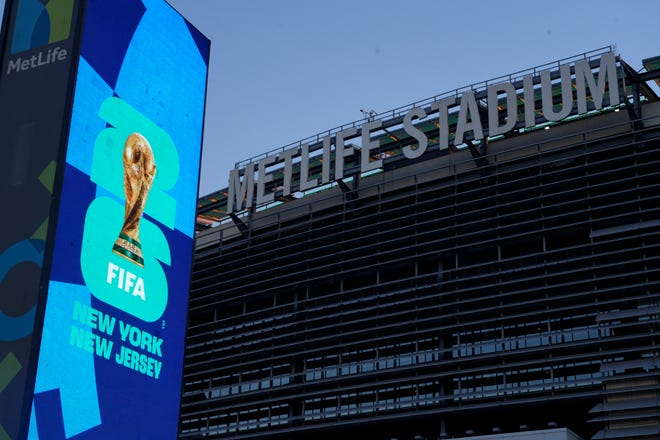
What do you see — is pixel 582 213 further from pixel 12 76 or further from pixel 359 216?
pixel 12 76

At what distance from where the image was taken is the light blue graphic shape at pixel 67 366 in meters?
31.4

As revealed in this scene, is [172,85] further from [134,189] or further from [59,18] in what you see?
[59,18]

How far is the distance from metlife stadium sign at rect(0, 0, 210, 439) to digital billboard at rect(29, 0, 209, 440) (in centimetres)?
4

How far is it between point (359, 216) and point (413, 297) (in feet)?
22.2

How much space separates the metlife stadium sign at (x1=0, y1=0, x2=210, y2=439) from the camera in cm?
3207

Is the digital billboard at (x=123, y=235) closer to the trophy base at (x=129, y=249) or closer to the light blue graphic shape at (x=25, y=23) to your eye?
the trophy base at (x=129, y=249)

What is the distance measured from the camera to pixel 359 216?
59.1m

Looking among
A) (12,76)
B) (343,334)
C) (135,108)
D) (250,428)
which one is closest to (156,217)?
(135,108)

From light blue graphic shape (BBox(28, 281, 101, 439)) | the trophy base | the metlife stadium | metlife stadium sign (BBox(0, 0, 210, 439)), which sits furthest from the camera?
the metlife stadium

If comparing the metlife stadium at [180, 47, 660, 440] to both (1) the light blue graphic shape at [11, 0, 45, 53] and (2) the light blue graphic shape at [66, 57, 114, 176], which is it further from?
(1) the light blue graphic shape at [11, 0, 45, 53]

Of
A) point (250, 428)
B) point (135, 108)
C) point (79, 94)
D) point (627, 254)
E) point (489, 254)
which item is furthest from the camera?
point (250, 428)

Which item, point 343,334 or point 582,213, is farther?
point 343,334

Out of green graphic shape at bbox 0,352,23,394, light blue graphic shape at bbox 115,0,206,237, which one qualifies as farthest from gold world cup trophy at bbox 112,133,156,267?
green graphic shape at bbox 0,352,23,394

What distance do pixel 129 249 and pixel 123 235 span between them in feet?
1.83
